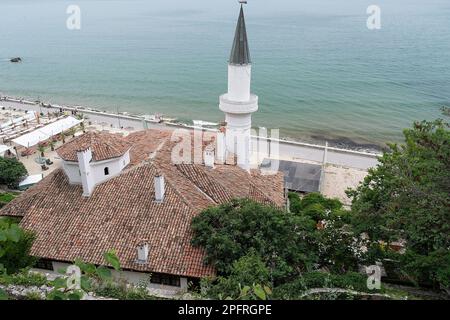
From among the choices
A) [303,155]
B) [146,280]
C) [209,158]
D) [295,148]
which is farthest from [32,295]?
[295,148]

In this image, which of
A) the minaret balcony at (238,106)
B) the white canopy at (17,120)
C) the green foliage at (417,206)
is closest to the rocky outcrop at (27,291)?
the green foliage at (417,206)

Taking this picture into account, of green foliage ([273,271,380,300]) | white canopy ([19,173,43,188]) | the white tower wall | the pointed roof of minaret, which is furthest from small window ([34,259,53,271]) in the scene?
white canopy ([19,173,43,188])

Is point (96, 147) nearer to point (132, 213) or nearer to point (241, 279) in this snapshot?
point (132, 213)

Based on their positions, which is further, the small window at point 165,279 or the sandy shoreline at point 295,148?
the sandy shoreline at point 295,148

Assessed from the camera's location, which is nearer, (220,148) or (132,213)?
(132,213)

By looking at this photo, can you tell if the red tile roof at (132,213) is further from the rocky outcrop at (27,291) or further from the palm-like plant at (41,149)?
the palm-like plant at (41,149)
